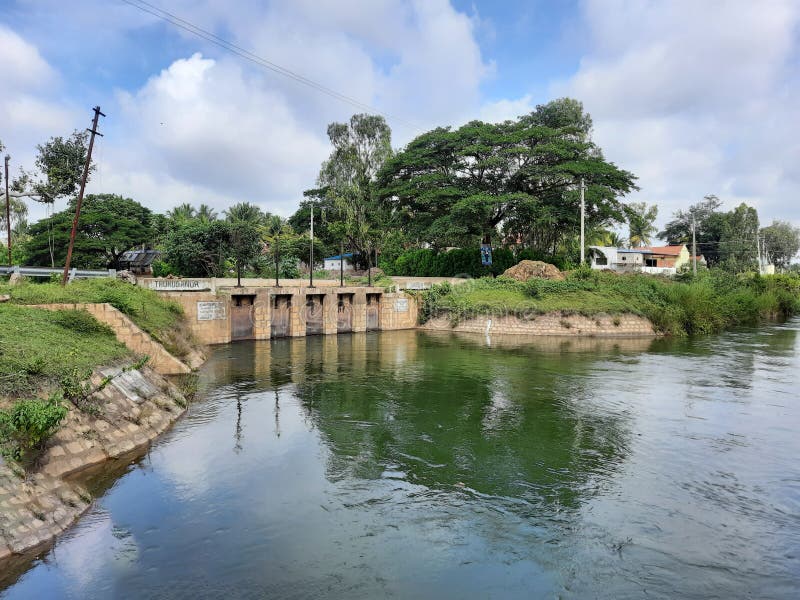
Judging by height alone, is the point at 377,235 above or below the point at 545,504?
above

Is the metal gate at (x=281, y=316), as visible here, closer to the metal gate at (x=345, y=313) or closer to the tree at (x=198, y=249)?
the metal gate at (x=345, y=313)

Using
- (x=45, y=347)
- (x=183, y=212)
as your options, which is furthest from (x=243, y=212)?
(x=45, y=347)

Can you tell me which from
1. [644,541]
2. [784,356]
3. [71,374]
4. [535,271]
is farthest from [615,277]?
[71,374]

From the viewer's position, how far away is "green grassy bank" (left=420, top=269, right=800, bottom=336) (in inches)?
1551

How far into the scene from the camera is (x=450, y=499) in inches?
431

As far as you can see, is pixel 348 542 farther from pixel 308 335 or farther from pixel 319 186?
pixel 319 186

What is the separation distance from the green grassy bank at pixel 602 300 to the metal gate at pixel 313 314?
9.62m

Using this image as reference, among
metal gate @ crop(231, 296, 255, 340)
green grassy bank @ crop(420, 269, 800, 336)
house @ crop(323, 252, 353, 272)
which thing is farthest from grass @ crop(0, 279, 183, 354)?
house @ crop(323, 252, 353, 272)

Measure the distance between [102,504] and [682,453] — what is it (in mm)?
13009

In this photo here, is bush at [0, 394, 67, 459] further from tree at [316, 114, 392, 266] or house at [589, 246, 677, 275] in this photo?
house at [589, 246, 677, 275]

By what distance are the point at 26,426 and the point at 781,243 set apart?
118410mm

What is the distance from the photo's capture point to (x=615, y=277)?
43.8m

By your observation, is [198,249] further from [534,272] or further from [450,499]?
[450,499]

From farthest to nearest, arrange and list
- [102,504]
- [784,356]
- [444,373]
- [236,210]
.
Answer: [236,210] < [784,356] < [444,373] < [102,504]
